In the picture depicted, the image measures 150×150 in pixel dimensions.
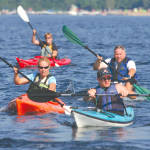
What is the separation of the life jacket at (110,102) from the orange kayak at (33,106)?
4.26ft

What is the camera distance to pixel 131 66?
537 inches

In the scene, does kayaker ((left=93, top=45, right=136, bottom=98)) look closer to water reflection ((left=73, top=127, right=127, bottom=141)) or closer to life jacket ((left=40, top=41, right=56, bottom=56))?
water reflection ((left=73, top=127, right=127, bottom=141))

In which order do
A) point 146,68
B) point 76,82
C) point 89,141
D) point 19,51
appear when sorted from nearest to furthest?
point 89,141 → point 76,82 → point 146,68 → point 19,51

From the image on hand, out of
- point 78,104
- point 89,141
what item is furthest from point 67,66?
point 89,141

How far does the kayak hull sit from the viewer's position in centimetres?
1043

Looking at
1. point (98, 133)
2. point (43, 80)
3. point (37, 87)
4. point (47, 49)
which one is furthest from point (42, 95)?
point (47, 49)

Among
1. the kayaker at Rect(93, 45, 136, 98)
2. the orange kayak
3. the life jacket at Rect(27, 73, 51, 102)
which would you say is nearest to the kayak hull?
the life jacket at Rect(27, 73, 51, 102)

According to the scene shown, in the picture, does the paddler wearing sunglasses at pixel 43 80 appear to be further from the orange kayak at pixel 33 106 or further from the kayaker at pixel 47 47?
the kayaker at pixel 47 47

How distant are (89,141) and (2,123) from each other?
2447 mm

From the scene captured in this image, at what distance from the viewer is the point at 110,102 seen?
35.6ft

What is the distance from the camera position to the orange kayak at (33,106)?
38.8 ft

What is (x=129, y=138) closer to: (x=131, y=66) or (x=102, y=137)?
(x=102, y=137)

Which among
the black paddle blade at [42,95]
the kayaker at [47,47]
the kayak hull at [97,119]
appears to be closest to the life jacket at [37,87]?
the black paddle blade at [42,95]

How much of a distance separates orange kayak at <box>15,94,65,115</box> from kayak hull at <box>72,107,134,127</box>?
4.41 feet
